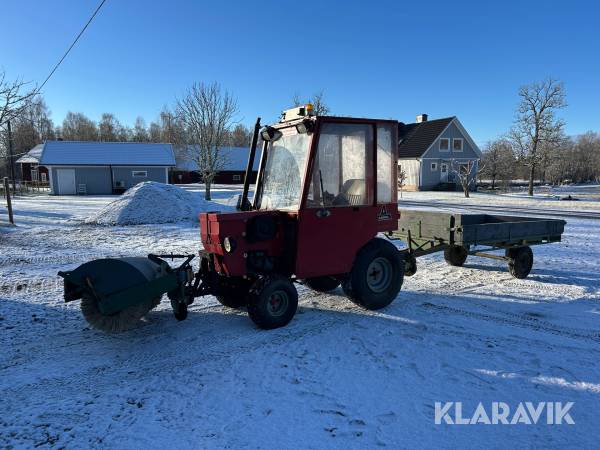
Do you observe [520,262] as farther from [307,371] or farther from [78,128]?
[78,128]

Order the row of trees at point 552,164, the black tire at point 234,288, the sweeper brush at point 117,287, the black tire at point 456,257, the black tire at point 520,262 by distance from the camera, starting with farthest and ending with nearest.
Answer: the row of trees at point 552,164 → the black tire at point 456,257 → the black tire at point 520,262 → the black tire at point 234,288 → the sweeper brush at point 117,287

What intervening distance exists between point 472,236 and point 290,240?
3366mm

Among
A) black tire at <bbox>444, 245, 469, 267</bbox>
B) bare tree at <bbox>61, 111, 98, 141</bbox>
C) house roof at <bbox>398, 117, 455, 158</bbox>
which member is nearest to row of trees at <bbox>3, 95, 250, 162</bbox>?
bare tree at <bbox>61, 111, 98, 141</bbox>

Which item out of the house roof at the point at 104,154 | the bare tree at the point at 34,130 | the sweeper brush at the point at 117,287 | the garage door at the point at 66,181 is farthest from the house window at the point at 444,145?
the bare tree at the point at 34,130

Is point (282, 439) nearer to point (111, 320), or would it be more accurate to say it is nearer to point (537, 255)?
point (111, 320)

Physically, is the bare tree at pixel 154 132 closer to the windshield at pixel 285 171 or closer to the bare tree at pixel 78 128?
the bare tree at pixel 78 128

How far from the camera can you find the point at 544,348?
460 cm

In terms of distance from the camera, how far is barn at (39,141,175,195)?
33000 mm

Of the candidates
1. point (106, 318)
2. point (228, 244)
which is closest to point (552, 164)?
point (228, 244)

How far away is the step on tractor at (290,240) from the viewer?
452cm

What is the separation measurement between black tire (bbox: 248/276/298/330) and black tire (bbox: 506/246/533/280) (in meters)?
4.45

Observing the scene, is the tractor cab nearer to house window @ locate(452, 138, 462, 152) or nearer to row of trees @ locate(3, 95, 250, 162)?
house window @ locate(452, 138, 462, 152)

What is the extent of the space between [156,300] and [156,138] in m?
82.5

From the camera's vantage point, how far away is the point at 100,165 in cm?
3359
